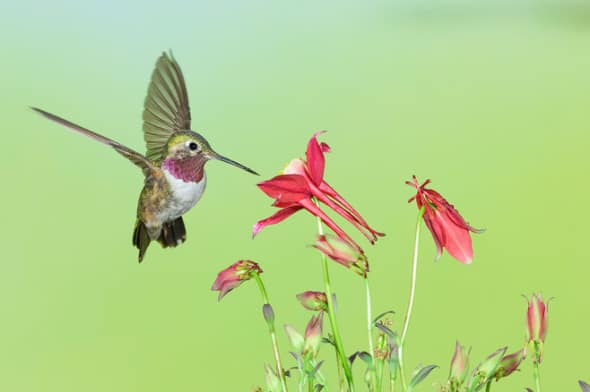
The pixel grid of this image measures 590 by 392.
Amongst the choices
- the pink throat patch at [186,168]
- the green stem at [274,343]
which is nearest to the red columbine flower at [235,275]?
the green stem at [274,343]

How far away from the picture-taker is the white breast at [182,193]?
1188 millimetres

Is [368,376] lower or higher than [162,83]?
lower

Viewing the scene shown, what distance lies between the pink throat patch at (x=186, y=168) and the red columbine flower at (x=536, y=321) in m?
0.54

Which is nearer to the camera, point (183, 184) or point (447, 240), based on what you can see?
point (447, 240)

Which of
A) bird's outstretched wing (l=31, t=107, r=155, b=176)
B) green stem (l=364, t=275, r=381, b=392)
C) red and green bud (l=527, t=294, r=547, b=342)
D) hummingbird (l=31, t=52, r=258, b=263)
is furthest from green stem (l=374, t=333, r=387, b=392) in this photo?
bird's outstretched wing (l=31, t=107, r=155, b=176)

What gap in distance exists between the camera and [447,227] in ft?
2.85

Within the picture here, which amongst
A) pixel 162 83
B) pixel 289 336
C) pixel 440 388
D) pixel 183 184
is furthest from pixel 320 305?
pixel 162 83

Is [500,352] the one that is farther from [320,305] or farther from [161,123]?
[161,123]

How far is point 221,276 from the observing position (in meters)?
0.83

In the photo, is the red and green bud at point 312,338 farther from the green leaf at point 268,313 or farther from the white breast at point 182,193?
the white breast at point 182,193

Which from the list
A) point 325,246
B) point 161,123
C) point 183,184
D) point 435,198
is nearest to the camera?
point 325,246

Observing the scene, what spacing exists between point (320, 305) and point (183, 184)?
0.42 metres

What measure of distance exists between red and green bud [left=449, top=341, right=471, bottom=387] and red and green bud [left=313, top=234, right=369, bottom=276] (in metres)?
0.17

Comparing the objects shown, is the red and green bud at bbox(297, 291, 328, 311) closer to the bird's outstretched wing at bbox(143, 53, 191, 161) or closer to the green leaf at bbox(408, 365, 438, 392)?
the green leaf at bbox(408, 365, 438, 392)
